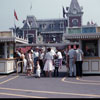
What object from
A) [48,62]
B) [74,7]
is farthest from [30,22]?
[48,62]

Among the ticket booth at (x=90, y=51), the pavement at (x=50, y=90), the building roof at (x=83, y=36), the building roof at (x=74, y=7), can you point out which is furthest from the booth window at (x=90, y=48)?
the building roof at (x=74, y=7)

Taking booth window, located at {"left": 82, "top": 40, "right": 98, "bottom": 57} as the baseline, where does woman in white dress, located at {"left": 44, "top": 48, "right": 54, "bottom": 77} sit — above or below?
below

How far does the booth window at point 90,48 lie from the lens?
1633 cm

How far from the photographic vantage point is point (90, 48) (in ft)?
53.7

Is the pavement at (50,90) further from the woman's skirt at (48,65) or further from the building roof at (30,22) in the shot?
the building roof at (30,22)

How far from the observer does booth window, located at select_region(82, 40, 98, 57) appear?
1633 cm

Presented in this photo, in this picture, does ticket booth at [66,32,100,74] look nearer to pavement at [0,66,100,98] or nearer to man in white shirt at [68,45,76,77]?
man in white shirt at [68,45,76,77]

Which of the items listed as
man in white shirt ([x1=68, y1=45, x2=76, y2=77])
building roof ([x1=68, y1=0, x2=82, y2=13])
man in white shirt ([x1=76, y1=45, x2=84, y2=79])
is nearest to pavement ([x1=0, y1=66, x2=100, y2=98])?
man in white shirt ([x1=76, y1=45, x2=84, y2=79])

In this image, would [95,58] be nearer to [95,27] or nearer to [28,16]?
[95,27]

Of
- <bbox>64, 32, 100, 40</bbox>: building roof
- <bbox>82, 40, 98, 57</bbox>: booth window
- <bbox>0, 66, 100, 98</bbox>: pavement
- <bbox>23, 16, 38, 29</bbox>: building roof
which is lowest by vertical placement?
<bbox>0, 66, 100, 98</bbox>: pavement

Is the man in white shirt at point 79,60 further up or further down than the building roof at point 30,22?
further down

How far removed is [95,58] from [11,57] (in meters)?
6.33

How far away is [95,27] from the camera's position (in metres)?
16.3

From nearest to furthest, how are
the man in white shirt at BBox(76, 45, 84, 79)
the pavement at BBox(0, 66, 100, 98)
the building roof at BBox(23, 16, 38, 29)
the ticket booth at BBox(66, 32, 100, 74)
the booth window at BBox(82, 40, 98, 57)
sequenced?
the pavement at BBox(0, 66, 100, 98) < the man in white shirt at BBox(76, 45, 84, 79) < the ticket booth at BBox(66, 32, 100, 74) < the booth window at BBox(82, 40, 98, 57) < the building roof at BBox(23, 16, 38, 29)
